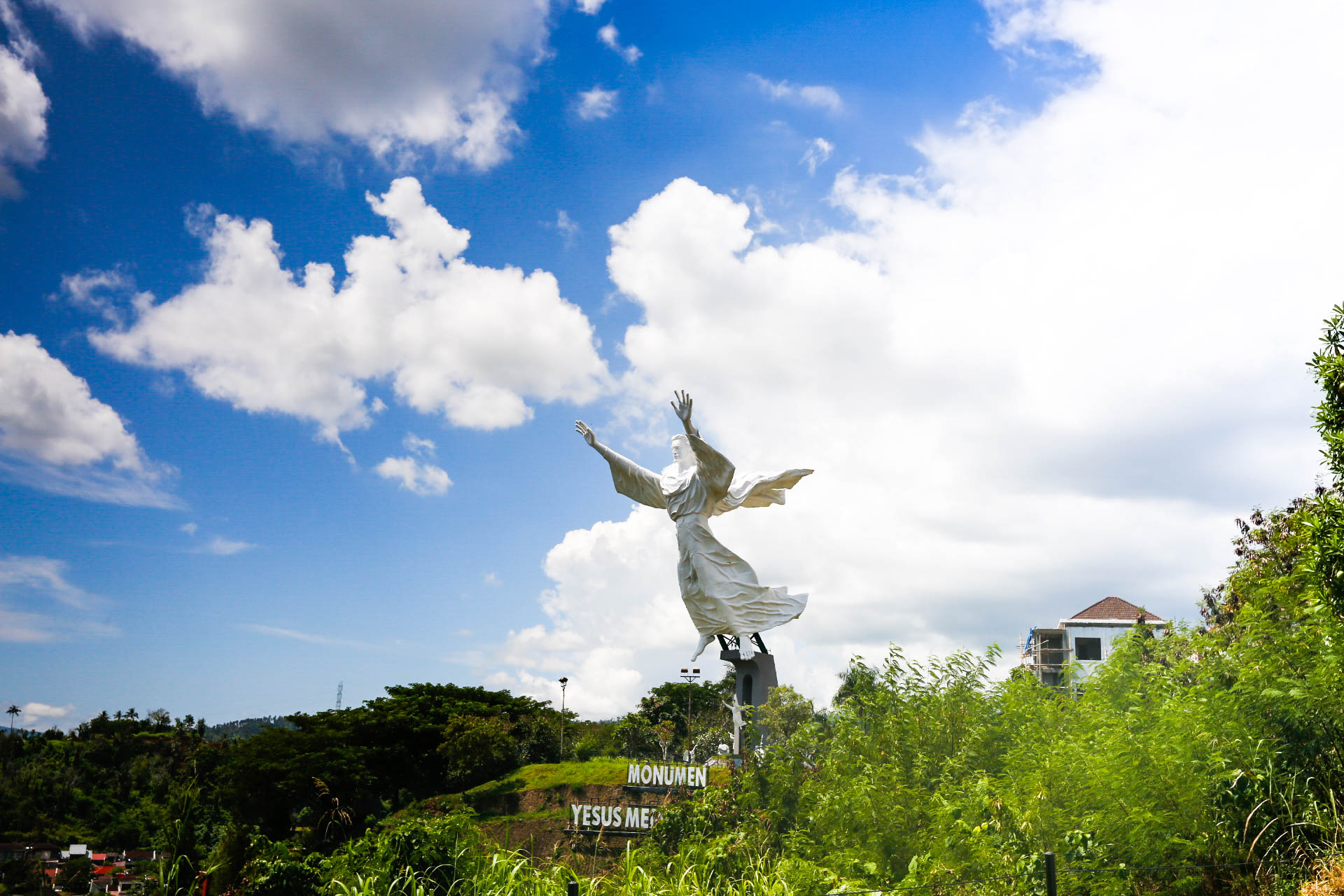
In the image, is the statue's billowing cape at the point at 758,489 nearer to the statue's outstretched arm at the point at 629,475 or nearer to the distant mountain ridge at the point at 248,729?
the statue's outstretched arm at the point at 629,475

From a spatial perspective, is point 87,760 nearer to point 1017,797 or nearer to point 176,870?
point 176,870

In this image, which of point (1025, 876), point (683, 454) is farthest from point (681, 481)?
point (1025, 876)

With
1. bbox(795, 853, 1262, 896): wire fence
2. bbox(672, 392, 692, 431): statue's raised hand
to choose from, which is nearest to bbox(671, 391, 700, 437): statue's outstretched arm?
bbox(672, 392, 692, 431): statue's raised hand

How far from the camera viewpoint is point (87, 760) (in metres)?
25.9

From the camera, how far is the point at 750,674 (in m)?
14.1

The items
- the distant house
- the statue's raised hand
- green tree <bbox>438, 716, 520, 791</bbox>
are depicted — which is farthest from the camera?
the distant house

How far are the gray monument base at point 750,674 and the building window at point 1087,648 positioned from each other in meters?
22.1

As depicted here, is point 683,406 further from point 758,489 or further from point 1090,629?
point 1090,629

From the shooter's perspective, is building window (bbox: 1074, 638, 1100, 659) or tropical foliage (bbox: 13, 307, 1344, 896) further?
building window (bbox: 1074, 638, 1100, 659)

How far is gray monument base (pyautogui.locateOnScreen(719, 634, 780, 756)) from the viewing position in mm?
13945

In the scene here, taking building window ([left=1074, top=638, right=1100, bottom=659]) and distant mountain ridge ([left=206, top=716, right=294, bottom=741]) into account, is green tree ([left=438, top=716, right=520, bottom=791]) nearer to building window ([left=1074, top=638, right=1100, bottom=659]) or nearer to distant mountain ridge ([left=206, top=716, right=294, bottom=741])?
distant mountain ridge ([left=206, top=716, right=294, bottom=741])

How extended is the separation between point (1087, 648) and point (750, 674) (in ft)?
75.2

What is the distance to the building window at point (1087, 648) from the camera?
31922mm

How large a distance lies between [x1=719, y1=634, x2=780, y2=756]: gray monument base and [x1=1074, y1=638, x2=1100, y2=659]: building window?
72.5 ft
